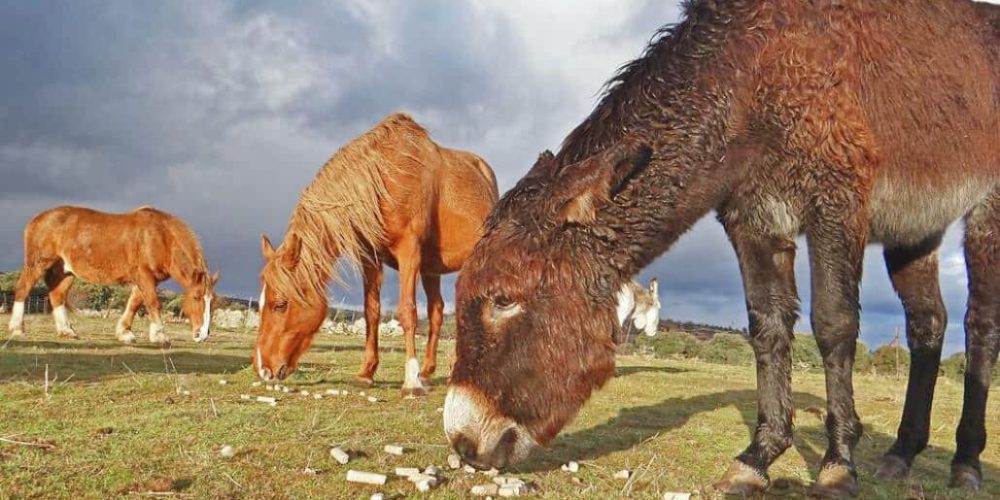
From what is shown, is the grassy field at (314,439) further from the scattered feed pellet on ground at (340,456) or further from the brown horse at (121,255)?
the brown horse at (121,255)

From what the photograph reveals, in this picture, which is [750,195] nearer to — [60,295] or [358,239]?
[358,239]

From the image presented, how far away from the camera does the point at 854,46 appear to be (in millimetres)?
4328

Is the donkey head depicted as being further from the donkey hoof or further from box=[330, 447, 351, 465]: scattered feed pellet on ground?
the donkey hoof

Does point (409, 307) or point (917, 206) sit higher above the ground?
point (917, 206)

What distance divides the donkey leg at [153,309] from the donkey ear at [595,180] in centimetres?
1084

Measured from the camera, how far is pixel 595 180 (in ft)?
12.1

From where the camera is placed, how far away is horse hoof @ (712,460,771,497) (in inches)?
151

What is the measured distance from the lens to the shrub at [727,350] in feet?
65.6

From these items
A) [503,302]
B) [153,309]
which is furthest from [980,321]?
[153,309]

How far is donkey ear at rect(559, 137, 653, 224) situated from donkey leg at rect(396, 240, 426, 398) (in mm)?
3789

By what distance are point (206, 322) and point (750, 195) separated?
12.3 metres

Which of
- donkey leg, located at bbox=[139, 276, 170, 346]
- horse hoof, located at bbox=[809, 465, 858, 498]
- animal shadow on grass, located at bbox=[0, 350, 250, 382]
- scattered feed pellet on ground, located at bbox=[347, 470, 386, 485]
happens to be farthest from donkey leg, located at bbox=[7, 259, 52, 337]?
horse hoof, located at bbox=[809, 465, 858, 498]

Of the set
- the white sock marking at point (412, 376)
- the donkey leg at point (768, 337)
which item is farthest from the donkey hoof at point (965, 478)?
the white sock marking at point (412, 376)

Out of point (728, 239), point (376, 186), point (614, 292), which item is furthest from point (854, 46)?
point (376, 186)
